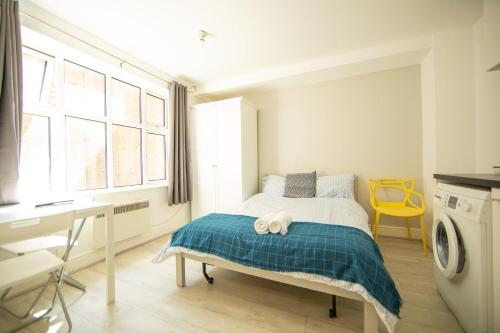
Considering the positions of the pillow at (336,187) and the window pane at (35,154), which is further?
the pillow at (336,187)

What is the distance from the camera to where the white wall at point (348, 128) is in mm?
2662

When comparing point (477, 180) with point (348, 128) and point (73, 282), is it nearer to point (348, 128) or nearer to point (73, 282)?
point (348, 128)

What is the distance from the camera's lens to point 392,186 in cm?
271

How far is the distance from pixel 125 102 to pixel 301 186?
2692 millimetres

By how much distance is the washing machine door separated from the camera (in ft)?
3.93

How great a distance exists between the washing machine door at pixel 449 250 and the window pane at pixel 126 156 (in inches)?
127

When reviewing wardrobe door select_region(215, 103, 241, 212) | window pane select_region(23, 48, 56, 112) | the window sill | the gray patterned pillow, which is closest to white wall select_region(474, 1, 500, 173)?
the gray patterned pillow

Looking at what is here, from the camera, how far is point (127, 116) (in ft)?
8.87

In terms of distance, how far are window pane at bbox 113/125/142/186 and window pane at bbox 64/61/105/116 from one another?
318 mm

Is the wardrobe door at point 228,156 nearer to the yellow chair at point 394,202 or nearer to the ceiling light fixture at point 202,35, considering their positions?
the ceiling light fixture at point 202,35

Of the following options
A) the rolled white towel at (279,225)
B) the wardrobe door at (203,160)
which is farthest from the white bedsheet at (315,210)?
the wardrobe door at (203,160)

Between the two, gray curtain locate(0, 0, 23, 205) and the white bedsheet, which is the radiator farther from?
the white bedsheet

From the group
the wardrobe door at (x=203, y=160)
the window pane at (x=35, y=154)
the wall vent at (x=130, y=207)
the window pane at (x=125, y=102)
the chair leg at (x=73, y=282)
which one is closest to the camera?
the chair leg at (x=73, y=282)

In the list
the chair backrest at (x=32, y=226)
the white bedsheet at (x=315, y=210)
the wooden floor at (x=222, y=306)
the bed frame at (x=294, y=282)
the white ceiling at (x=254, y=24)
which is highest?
the white ceiling at (x=254, y=24)
